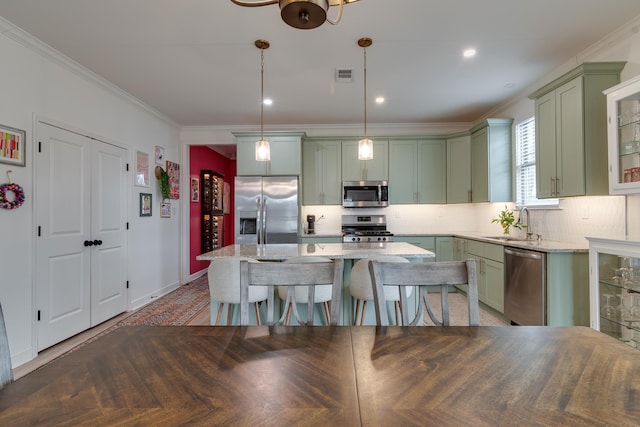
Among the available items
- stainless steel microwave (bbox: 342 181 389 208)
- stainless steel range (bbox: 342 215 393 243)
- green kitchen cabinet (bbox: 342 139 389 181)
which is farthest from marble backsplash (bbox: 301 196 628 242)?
A: green kitchen cabinet (bbox: 342 139 389 181)

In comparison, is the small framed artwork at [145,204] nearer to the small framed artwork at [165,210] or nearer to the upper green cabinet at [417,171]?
the small framed artwork at [165,210]

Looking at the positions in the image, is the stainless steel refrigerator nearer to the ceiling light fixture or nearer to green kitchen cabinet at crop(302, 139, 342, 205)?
green kitchen cabinet at crop(302, 139, 342, 205)

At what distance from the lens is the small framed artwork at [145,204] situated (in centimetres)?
420

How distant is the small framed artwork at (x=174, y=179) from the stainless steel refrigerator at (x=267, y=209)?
1.09 meters

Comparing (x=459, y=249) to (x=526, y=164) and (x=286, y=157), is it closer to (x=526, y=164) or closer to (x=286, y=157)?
(x=526, y=164)

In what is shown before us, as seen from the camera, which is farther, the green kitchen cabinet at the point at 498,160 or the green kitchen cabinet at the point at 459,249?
the green kitchen cabinet at the point at 459,249

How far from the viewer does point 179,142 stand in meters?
5.28

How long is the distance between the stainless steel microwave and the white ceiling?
1320 millimetres

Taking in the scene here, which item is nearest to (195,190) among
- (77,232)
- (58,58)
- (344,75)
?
(77,232)

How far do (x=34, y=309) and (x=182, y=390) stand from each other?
2.88 metres

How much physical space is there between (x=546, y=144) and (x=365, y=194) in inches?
99.3

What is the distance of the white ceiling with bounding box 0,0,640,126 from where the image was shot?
2.33m

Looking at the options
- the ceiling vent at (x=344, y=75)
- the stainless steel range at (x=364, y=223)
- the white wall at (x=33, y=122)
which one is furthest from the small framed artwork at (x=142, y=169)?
the stainless steel range at (x=364, y=223)

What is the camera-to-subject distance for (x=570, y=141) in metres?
2.80
